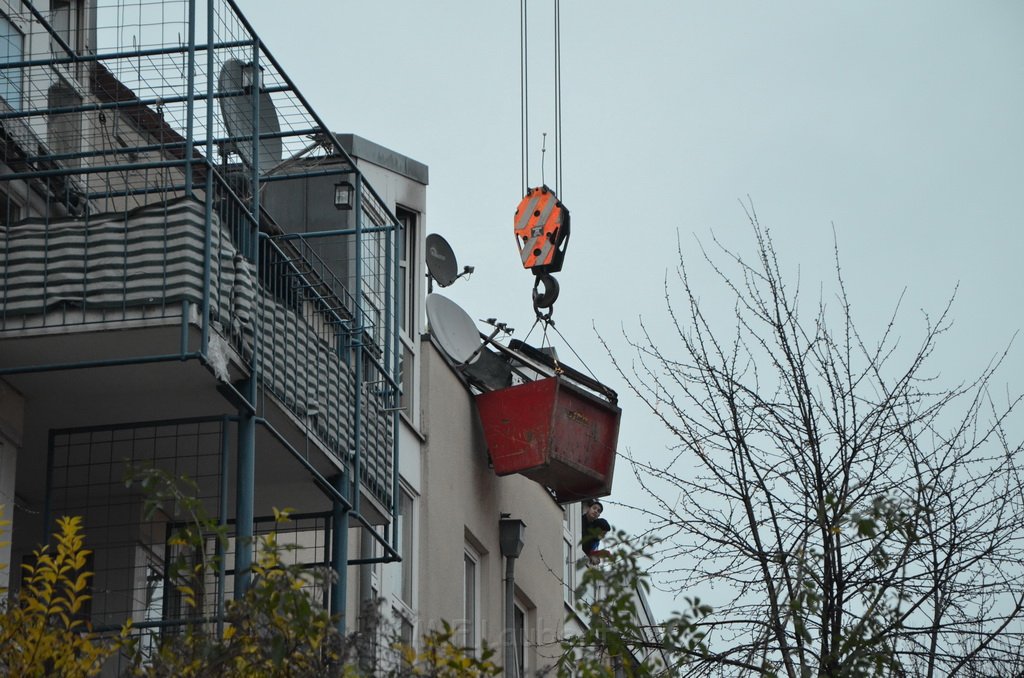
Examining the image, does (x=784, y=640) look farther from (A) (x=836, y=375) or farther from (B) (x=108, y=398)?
(B) (x=108, y=398)

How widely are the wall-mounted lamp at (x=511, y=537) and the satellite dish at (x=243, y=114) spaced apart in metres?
7.17

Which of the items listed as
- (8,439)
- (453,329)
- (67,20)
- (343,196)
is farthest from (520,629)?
(8,439)

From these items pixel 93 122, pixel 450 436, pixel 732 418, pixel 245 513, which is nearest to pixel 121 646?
pixel 245 513

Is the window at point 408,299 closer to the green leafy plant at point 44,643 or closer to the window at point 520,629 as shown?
the window at point 520,629

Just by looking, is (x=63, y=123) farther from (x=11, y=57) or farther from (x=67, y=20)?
(x=67, y=20)

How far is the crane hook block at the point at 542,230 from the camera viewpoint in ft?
75.5

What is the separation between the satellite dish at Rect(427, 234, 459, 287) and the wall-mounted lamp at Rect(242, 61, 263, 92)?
24.3 feet

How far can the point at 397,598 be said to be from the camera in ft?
68.6

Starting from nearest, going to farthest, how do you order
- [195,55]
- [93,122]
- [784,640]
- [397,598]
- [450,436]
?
1. [784,640]
2. [195,55]
3. [93,122]
4. [397,598]
5. [450,436]

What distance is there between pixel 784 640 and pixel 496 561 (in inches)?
456

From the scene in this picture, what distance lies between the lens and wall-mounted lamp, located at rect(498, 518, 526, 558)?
24.3 m

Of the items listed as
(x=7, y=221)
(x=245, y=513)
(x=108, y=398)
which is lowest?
(x=245, y=513)

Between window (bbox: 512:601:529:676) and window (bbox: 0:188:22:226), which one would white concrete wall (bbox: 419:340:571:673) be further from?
window (bbox: 0:188:22:226)

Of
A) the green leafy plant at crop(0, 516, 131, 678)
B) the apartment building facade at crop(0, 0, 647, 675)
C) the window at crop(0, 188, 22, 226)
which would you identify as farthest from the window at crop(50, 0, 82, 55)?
the green leafy plant at crop(0, 516, 131, 678)
